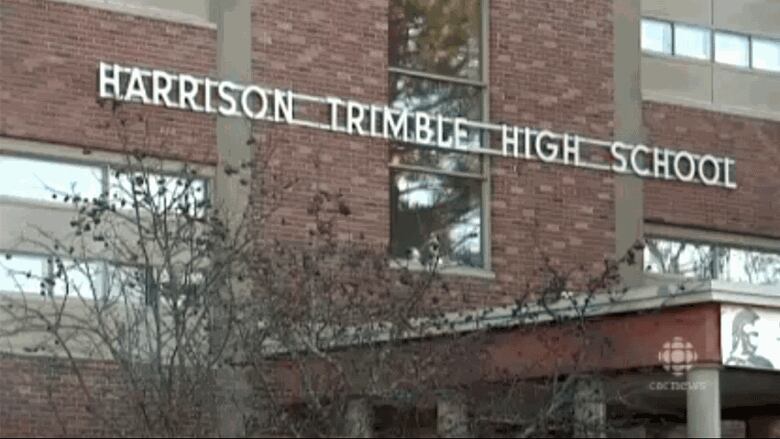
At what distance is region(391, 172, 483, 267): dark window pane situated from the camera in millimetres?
27547

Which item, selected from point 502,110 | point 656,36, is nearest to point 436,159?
point 502,110

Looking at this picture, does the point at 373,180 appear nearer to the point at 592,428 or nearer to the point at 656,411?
the point at 656,411

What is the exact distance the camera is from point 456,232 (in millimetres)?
28000

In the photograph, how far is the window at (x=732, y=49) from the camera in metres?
31.0

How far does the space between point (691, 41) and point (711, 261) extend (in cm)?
313

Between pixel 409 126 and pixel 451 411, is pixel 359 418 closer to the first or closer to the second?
pixel 451 411

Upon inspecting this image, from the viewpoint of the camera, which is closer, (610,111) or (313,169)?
(313,169)

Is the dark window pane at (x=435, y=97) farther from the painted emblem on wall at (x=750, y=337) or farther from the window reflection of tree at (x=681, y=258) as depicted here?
the painted emblem on wall at (x=750, y=337)

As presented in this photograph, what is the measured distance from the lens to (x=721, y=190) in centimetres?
3039

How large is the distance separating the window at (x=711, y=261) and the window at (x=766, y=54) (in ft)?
9.01

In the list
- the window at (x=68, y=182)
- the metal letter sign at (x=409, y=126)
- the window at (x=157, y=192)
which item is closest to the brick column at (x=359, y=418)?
the window at (x=157, y=192)

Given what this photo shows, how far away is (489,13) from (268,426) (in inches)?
441

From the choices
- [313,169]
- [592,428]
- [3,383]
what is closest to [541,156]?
[313,169]

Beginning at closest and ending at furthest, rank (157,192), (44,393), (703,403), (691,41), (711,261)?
(703,403)
(157,192)
(44,393)
(711,261)
(691,41)
